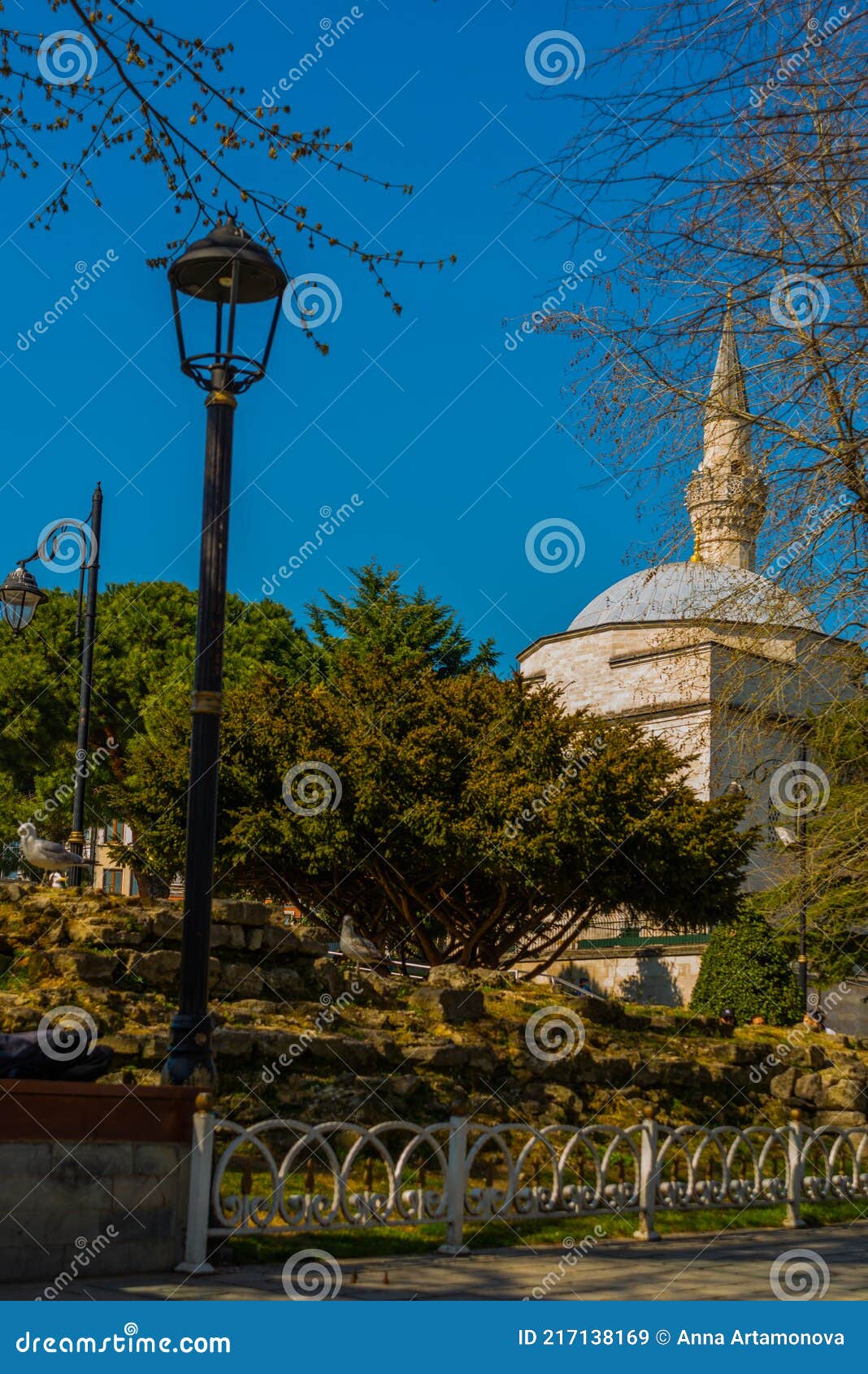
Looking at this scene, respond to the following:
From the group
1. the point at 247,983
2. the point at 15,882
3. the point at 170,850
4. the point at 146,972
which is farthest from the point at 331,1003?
the point at 170,850

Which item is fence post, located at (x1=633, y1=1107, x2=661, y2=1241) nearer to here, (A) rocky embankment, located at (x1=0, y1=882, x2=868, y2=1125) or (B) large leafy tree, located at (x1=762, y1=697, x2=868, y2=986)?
(B) large leafy tree, located at (x1=762, y1=697, x2=868, y2=986)

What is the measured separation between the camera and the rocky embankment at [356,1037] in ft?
37.4

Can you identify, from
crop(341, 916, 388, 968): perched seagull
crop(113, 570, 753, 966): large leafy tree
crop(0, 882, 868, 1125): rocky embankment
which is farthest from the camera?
crop(113, 570, 753, 966): large leafy tree

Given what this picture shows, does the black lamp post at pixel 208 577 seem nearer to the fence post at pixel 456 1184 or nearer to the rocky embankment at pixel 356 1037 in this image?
the fence post at pixel 456 1184

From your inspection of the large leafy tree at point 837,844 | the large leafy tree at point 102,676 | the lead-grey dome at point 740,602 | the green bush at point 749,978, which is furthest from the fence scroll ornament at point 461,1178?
the large leafy tree at point 102,676

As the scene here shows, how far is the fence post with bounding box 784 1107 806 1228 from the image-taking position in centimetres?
984

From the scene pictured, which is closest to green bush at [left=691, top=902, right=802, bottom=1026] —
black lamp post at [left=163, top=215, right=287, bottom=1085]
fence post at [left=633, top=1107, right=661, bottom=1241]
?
fence post at [left=633, top=1107, right=661, bottom=1241]

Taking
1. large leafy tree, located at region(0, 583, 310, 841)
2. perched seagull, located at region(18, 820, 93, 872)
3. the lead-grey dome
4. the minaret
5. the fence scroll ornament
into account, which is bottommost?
the fence scroll ornament

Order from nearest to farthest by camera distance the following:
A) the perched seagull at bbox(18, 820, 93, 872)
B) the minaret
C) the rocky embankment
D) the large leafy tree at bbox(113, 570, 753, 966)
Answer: the minaret < the rocky embankment < the perched seagull at bbox(18, 820, 93, 872) < the large leafy tree at bbox(113, 570, 753, 966)

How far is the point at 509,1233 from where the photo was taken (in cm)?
859

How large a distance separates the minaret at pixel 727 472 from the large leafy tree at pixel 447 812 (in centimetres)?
1573

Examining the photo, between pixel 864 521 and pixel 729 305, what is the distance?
2204 millimetres

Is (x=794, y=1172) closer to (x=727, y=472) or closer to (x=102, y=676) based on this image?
(x=727, y=472)

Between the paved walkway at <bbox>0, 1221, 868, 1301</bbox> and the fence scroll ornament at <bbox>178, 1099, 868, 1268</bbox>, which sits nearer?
the paved walkway at <bbox>0, 1221, 868, 1301</bbox>
